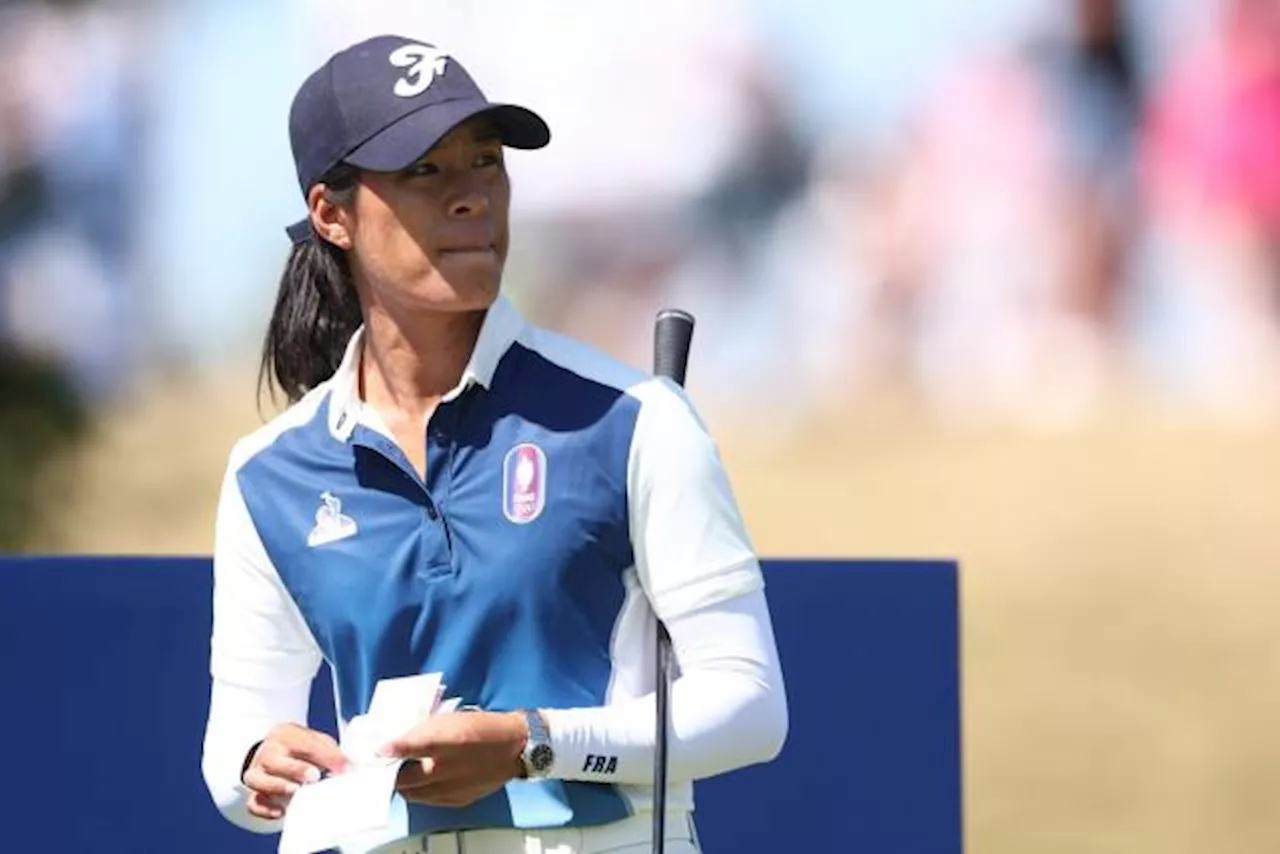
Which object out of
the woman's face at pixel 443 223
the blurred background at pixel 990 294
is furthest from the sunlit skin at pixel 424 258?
the blurred background at pixel 990 294

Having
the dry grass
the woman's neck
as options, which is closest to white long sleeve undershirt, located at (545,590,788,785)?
the woman's neck

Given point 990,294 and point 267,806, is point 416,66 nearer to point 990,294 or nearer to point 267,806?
point 267,806

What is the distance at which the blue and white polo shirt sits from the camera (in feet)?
7.89

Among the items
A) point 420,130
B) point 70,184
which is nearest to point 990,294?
point 70,184

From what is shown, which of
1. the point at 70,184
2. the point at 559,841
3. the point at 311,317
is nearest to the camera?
the point at 559,841

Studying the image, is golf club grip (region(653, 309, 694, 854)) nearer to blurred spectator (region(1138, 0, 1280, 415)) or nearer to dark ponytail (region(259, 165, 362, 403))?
dark ponytail (region(259, 165, 362, 403))

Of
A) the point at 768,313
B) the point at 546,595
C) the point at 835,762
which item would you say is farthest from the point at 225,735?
the point at 768,313

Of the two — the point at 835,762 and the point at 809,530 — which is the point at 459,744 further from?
the point at 809,530

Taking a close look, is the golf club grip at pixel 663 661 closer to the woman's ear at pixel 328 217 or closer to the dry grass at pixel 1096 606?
the woman's ear at pixel 328 217

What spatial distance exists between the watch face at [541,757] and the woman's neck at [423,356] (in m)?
0.36

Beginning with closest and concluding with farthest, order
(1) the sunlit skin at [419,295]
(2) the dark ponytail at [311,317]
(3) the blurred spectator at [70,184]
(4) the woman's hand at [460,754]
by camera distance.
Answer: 1. (4) the woman's hand at [460,754]
2. (1) the sunlit skin at [419,295]
3. (2) the dark ponytail at [311,317]
4. (3) the blurred spectator at [70,184]

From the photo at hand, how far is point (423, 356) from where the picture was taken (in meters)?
2.55

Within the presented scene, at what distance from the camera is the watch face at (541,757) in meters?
2.33

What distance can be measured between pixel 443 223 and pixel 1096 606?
10.6 ft
